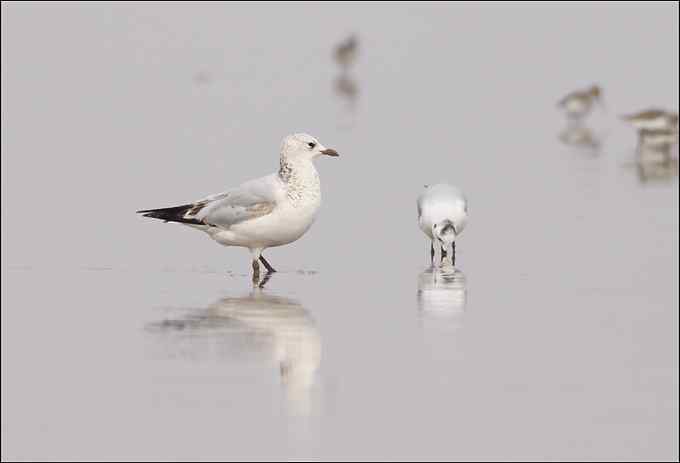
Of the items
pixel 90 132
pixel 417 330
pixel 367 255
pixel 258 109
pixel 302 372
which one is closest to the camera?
pixel 302 372

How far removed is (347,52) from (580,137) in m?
27.5

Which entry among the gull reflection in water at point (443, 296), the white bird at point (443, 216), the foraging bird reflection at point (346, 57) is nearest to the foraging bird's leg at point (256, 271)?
the gull reflection in water at point (443, 296)

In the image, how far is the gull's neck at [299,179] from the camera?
12.3 metres

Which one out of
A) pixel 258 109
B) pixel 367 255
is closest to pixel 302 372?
pixel 367 255

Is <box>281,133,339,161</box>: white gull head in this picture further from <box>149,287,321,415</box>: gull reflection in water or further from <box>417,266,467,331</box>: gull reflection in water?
<box>149,287,321,415</box>: gull reflection in water

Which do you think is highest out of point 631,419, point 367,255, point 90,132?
point 90,132

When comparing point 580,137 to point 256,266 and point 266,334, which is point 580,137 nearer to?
point 256,266

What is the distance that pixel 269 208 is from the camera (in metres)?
12.2

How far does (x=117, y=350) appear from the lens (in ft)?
29.4

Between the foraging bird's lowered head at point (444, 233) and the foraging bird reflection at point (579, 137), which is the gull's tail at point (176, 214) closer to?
the foraging bird's lowered head at point (444, 233)

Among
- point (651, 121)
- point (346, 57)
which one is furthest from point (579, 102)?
point (346, 57)

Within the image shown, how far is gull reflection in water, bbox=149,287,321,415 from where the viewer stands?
820cm

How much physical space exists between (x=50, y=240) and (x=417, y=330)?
5905mm

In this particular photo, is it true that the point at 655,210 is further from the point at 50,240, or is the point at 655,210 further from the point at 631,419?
the point at 631,419
